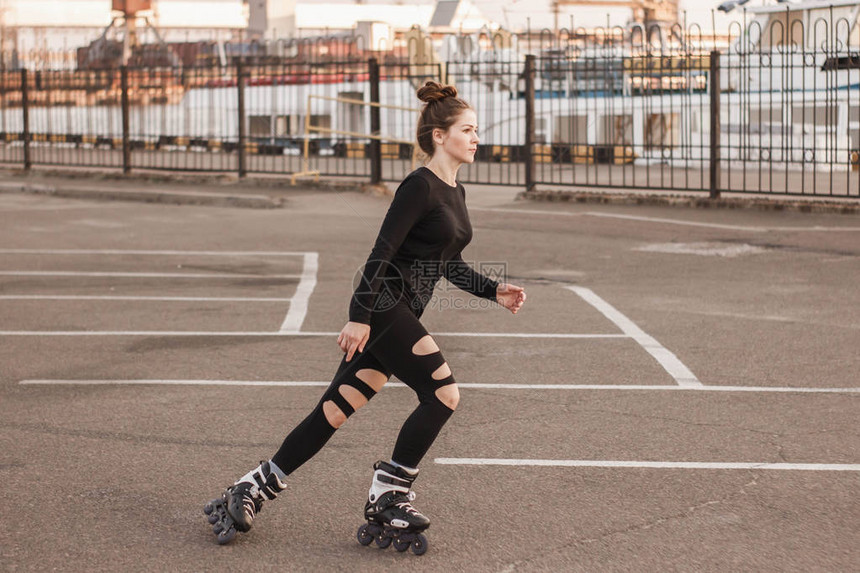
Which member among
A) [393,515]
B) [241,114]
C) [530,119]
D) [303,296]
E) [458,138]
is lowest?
[393,515]

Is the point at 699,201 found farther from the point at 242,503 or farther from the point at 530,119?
the point at 242,503

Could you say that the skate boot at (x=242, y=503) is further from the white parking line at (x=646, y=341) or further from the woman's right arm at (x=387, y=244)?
the white parking line at (x=646, y=341)

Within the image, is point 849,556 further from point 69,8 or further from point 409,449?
point 69,8

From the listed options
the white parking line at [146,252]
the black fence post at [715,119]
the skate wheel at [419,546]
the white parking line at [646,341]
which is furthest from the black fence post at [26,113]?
the skate wheel at [419,546]

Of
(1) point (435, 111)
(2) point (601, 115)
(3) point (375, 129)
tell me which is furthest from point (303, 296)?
(2) point (601, 115)

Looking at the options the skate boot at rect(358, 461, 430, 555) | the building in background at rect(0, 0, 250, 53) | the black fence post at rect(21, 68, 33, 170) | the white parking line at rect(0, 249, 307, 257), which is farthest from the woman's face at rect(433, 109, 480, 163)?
the building in background at rect(0, 0, 250, 53)

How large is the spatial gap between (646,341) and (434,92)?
493cm

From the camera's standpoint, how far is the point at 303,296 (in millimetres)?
11828

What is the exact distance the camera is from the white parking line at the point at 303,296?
1027 centimetres

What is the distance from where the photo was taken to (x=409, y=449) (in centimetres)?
491

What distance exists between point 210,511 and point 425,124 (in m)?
1.75

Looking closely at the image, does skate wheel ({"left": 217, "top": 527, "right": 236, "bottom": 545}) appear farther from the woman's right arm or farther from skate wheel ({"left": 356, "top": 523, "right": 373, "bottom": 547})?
the woman's right arm

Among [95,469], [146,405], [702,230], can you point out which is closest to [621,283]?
[702,230]

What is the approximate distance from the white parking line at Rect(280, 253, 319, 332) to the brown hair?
204 inches
